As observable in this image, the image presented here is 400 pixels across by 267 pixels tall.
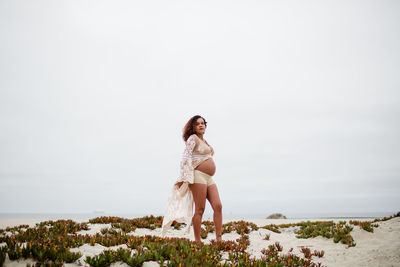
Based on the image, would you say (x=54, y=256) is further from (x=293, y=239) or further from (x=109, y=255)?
(x=293, y=239)

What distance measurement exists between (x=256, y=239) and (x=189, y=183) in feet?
14.2

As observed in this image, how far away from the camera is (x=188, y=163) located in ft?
19.1

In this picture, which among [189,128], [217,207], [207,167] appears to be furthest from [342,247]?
[189,128]

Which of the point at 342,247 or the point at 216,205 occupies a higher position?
the point at 216,205

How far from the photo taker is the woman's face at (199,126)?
246 inches

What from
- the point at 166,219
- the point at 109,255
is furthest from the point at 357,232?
the point at 109,255

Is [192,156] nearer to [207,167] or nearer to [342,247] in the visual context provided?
[207,167]

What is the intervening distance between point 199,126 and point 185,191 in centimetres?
170

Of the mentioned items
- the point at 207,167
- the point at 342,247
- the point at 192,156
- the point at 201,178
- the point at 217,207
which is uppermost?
the point at 192,156

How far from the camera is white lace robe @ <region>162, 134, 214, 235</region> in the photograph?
5.89 metres

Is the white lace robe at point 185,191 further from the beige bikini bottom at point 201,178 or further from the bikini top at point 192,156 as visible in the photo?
the beige bikini bottom at point 201,178

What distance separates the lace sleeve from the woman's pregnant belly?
254 mm

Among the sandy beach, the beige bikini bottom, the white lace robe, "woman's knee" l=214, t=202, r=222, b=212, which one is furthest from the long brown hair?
the sandy beach

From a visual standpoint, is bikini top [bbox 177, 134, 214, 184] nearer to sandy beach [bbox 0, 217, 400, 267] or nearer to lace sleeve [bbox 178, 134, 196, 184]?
lace sleeve [bbox 178, 134, 196, 184]
